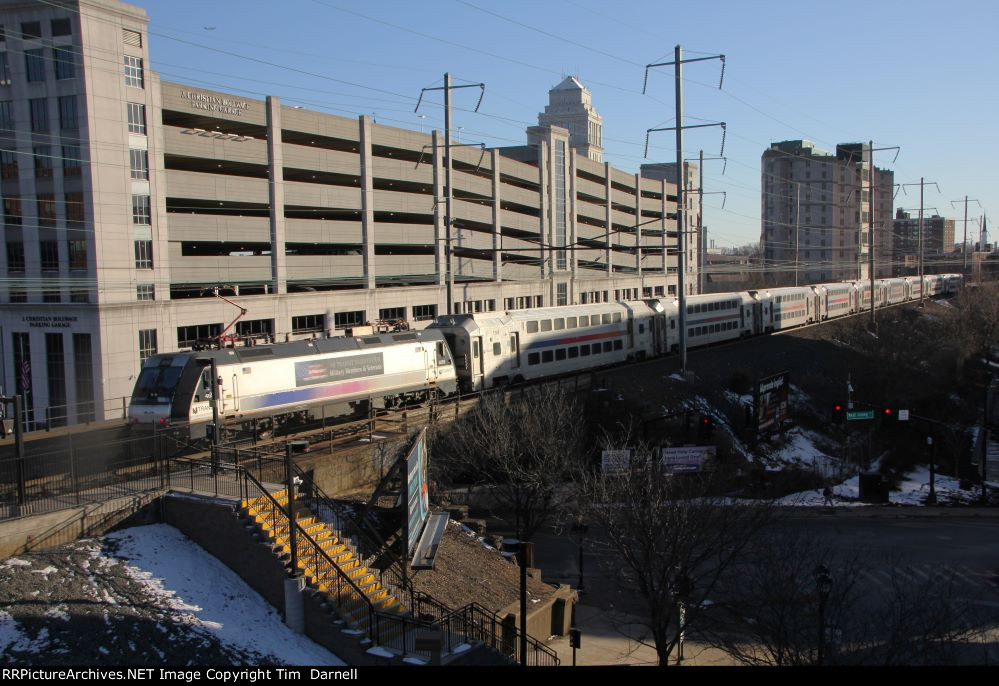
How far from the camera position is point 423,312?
58.1 metres

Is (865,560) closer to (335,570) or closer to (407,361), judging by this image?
(335,570)

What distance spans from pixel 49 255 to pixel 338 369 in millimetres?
22146

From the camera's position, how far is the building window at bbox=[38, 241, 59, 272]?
3912cm

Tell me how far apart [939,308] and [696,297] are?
5678 centimetres

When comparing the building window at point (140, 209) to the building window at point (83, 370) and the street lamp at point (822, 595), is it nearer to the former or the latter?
the building window at point (83, 370)

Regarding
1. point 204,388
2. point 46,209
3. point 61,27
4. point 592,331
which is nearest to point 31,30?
point 61,27

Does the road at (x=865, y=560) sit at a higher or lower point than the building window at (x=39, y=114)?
lower

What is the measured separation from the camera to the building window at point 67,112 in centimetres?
3788

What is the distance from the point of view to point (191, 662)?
38.9ft

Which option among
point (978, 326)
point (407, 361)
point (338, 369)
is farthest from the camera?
point (978, 326)

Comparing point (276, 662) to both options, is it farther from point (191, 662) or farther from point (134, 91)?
point (134, 91)

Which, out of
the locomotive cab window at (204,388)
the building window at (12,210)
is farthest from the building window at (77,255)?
the locomotive cab window at (204,388)

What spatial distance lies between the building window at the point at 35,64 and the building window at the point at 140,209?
684 cm

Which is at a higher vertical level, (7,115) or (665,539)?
(7,115)
